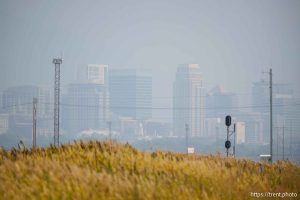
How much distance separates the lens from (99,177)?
1300 centimetres

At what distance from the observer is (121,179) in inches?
539

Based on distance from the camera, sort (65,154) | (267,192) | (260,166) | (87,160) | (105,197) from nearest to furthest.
Answer: (105,197), (267,192), (87,160), (65,154), (260,166)

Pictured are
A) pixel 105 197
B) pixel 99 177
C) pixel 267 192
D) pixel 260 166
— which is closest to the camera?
pixel 105 197

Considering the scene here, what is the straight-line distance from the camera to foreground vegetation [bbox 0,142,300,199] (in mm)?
12156

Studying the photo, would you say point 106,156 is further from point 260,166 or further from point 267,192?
point 260,166

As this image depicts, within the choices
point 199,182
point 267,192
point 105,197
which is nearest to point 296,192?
point 267,192

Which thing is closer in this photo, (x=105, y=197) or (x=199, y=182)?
(x=105, y=197)

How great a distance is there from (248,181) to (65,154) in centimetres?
640

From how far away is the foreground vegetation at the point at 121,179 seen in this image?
39.9 ft

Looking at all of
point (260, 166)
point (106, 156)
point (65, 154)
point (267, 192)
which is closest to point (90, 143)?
point (65, 154)

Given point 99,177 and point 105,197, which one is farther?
point 99,177

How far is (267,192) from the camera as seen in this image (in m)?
15.8

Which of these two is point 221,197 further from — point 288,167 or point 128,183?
point 288,167

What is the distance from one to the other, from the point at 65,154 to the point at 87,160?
2.04 m
